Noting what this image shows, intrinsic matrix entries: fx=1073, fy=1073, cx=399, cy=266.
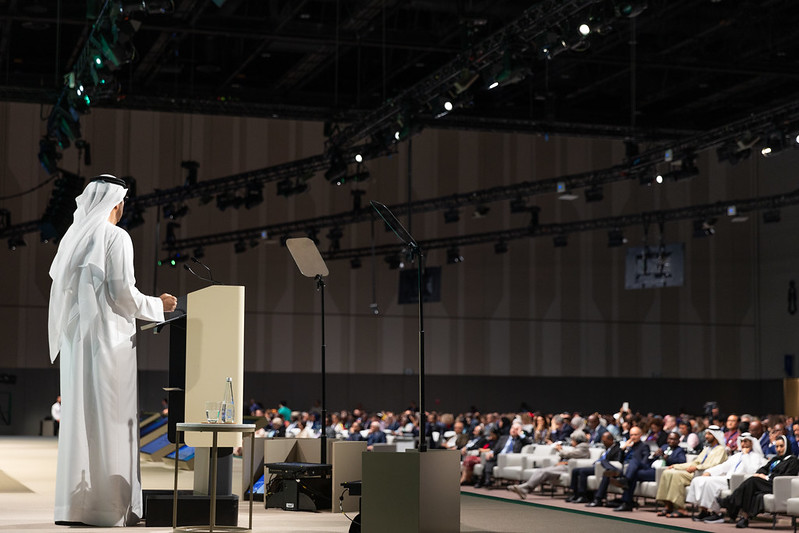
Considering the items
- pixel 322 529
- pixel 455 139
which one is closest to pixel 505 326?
pixel 455 139

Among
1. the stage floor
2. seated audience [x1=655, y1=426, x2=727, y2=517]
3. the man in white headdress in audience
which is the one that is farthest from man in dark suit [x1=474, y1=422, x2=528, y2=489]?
the man in white headdress in audience

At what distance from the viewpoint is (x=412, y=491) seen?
6.22 metres

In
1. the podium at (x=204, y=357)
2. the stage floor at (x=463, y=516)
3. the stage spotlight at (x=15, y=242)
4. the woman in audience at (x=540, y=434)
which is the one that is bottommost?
the stage floor at (x=463, y=516)

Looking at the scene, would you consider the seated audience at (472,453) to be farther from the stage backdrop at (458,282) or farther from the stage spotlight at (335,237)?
the stage backdrop at (458,282)

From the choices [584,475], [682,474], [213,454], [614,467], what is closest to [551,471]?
[584,475]

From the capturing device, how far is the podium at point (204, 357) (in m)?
6.79

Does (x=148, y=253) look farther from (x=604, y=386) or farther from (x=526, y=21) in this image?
(x=526, y=21)

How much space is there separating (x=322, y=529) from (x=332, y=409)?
866 inches

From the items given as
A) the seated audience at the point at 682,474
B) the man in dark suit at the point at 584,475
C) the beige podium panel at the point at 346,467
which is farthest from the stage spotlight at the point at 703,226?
the beige podium panel at the point at 346,467

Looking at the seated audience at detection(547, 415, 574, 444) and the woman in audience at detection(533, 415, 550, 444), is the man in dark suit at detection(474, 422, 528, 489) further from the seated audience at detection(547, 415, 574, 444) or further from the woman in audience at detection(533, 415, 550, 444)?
the seated audience at detection(547, 415, 574, 444)

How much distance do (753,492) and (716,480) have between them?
526 millimetres

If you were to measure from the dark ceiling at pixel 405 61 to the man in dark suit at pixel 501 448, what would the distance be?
4.88 metres

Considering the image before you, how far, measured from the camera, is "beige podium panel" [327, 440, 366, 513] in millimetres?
9383

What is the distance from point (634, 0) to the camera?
36.7ft
